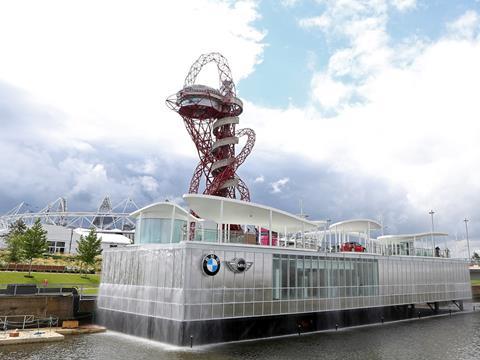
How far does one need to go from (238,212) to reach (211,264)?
807 cm

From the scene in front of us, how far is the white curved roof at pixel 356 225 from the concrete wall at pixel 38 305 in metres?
32.8

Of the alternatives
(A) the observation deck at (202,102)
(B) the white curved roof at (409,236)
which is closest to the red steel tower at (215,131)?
(A) the observation deck at (202,102)

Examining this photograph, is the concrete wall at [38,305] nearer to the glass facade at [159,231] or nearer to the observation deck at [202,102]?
the glass facade at [159,231]

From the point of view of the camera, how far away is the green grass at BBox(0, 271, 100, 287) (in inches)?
2372

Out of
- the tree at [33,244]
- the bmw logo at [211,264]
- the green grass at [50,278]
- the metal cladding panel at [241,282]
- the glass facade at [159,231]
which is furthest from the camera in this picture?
the tree at [33,244]

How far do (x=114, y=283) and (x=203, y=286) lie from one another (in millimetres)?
13742

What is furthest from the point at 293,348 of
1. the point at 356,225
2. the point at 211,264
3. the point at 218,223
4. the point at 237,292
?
the point at 356,225

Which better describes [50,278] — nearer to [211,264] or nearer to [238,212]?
[238,212]

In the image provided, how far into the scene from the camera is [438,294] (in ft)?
197

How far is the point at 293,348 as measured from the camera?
108 ft

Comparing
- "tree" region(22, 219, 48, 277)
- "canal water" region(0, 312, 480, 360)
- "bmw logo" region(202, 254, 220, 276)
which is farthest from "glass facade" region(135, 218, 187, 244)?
"tree" region(22, 219, 48, 277)

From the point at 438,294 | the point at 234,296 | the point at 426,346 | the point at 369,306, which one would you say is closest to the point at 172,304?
the point at 234,296

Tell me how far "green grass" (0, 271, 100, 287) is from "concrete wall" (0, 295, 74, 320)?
13.4 meters

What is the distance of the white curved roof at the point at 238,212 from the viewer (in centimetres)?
3766
